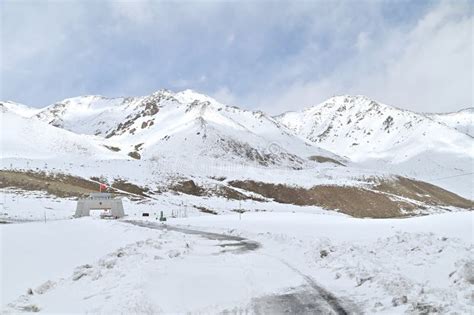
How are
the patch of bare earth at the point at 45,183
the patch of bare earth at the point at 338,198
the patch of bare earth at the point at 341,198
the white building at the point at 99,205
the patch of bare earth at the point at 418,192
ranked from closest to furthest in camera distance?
the white building at the point at 99,205 < the patch of bare earth at the point at 45,183 < the patch of bare earth at the point at 341,198 < the patch of bare earth at the point at 338,198 < the patch of bare earth at the point at 418,192

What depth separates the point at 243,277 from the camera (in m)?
14.0

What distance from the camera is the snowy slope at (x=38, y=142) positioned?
447ft

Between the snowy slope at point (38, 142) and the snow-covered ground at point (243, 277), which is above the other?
the snowy slope at point (38, 142)

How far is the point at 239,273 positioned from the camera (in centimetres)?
1472

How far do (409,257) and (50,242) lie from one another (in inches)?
611

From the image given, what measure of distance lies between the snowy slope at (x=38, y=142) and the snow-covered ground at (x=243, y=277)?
393 ft

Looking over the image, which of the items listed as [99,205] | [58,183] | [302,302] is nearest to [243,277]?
[302,302]

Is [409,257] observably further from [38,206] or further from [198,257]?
[38,206]

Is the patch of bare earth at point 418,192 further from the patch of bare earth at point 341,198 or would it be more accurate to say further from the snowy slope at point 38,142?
the snowy slope at point 38,142

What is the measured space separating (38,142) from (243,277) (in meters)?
156

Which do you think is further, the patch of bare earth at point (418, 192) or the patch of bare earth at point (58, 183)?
the patch of bare earth at point (418, 192)

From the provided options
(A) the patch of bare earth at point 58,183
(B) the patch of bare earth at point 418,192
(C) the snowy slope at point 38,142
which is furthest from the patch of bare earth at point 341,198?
(C) the snowy slope at point 38,142

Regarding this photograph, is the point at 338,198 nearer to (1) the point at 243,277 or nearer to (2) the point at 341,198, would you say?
(2) the point at 341,198

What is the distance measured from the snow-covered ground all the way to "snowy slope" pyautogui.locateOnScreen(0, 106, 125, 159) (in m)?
120
